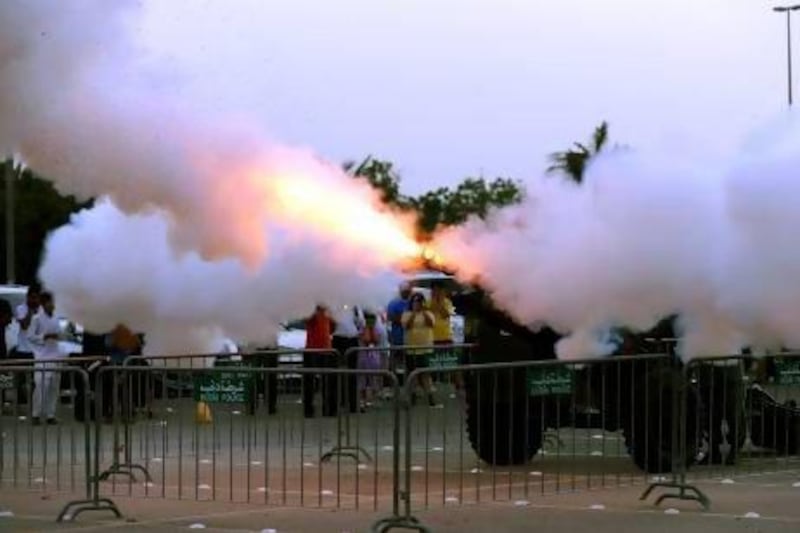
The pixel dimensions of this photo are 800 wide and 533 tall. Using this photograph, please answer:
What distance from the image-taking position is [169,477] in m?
12.7

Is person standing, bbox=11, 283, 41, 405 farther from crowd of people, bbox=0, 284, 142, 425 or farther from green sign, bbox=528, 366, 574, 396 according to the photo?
green sign, bbox=528, 366, 574, 396

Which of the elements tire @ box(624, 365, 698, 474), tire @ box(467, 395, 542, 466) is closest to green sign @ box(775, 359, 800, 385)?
tire @ box(624, 365, 698, 474)

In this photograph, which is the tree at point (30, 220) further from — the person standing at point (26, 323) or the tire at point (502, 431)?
the tire at point (502, 431)

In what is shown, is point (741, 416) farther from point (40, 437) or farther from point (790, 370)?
point (40, 437)

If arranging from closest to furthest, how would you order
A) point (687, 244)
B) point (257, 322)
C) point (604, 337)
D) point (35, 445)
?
point (687, 244)
point (604, 337)
point (35, 445)
point (257, 322)

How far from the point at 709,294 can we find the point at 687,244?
0.38 m

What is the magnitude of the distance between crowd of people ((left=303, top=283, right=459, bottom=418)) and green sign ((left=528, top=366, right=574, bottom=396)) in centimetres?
74

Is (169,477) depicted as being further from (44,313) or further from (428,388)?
(44,313)

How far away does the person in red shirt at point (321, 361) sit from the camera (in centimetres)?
1316

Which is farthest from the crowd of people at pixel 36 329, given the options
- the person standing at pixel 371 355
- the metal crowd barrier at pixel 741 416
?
the metal crowd barrier at pixel 741 416

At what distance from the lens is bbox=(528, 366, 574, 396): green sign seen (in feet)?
37.1

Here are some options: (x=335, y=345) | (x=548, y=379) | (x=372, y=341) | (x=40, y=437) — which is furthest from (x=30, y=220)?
(x=548, y=379)

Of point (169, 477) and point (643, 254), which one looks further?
point (169, 477)

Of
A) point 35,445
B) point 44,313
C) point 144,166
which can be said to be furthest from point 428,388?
point 44,313
